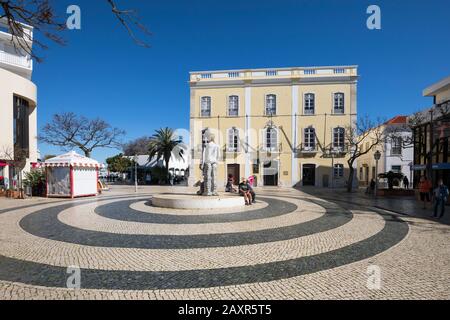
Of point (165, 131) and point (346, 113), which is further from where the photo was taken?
point (165, 131)

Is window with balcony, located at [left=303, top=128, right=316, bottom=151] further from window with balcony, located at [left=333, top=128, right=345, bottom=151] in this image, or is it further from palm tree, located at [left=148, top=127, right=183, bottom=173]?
palm tree, located at [left=148, top=127, right=183, bottom=173]

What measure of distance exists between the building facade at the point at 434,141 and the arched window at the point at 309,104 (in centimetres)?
1083

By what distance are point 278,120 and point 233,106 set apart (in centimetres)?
569

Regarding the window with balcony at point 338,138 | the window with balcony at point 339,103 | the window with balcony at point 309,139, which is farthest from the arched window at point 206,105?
the window with balcony at point 338,138

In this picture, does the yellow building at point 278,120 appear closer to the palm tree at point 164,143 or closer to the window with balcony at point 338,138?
the window with balcony at point 338,138

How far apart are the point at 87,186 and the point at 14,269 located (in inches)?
601

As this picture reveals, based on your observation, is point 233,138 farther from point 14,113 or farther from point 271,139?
point 14,113

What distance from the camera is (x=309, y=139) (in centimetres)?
3194

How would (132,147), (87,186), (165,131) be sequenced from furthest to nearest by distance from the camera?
(132,147) < (165,131) < (87,186)

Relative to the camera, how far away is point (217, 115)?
3331 cm

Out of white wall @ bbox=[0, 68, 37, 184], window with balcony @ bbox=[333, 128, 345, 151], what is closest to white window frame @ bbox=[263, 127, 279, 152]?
window with balcony @ bbox=[333, 128, 345, 151]

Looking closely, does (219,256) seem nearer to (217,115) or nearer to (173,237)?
(173,237)

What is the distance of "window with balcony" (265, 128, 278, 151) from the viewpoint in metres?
32.3
